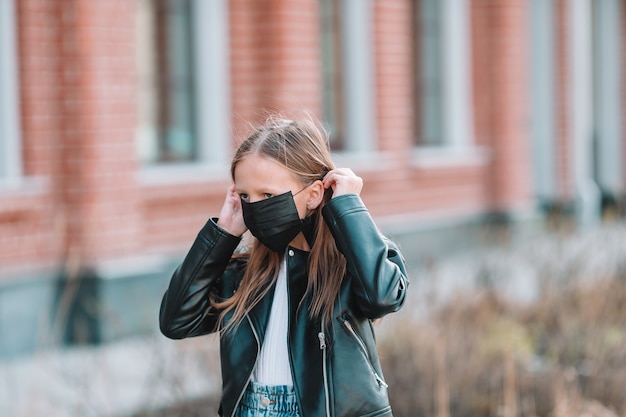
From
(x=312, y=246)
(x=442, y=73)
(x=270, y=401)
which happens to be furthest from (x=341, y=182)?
(x=442, y=73)

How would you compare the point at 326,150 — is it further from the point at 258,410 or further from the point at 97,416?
the point at 97,416

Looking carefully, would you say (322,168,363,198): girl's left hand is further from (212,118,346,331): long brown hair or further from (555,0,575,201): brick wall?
(555,0,575,201): brick wall

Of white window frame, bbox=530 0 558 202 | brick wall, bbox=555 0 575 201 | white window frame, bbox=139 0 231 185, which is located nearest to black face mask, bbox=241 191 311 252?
white window frame, bbox=139 0 231 185

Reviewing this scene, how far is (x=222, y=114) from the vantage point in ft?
33.2

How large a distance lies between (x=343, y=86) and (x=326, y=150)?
362 inches

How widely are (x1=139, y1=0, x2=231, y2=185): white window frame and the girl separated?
6987 mm

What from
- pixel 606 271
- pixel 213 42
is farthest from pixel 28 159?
pixel 606 271

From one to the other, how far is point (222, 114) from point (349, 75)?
7.49ft

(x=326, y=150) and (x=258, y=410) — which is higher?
(x=326, y=150)

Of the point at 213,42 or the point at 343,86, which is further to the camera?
the point at 343,86

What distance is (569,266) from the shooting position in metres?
7.61

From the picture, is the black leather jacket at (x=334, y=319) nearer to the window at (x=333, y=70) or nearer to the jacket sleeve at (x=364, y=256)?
the jacket sleeve at (x=364, y=256)

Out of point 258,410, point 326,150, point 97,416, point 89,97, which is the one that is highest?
point 89,97

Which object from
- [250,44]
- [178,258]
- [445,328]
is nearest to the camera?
[445,328]
